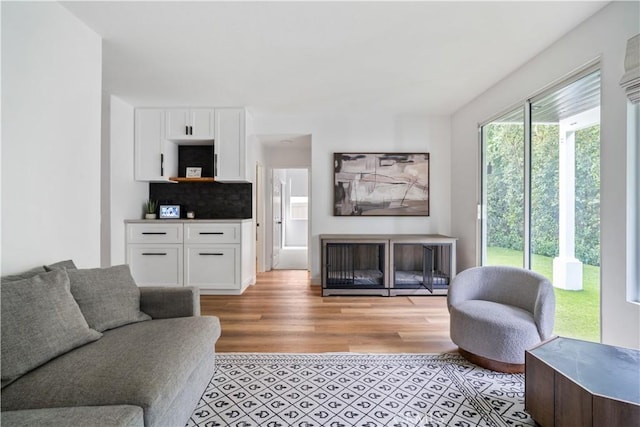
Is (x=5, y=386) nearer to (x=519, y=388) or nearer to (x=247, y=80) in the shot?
(x=519, y=388)

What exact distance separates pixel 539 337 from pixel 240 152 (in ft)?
11.6

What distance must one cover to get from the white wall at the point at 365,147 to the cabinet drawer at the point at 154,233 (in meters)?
1.77

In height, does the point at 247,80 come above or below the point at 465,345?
above

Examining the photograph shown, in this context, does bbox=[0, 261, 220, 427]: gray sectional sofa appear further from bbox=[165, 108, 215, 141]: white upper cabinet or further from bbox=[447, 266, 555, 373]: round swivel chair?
bbox=[165, 108, 215, 141]: white upper cabinet

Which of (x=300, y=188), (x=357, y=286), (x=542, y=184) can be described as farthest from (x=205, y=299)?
(x=300, y=188)

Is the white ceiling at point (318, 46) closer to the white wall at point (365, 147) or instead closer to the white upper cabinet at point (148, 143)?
the white upper cabinet at point (148, 143)

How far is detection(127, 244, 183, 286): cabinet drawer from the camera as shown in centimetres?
369

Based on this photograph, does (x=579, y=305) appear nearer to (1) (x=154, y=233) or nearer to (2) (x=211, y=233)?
(2) (x=211, y=233)

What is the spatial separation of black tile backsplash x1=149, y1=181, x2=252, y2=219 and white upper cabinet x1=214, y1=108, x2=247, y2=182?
48cm

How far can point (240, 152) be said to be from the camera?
150 inches

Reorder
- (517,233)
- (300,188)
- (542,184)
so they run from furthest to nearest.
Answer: (300,188)
(517,233)
(542,184)

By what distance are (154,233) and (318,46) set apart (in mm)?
2986

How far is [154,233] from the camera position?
3693mm

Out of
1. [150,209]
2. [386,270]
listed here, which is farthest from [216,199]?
[386,270]
